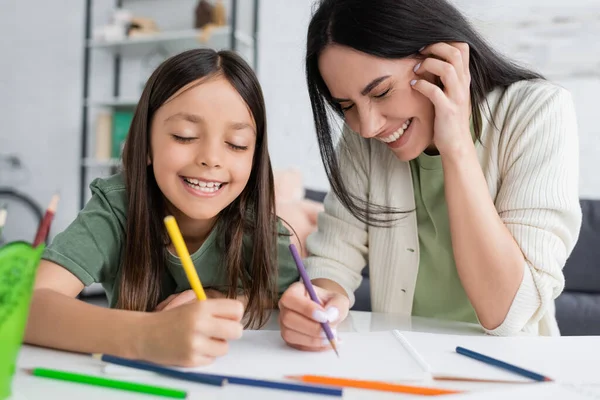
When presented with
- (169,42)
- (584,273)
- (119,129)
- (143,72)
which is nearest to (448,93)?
(584,273)

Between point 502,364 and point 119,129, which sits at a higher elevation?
point 119,129

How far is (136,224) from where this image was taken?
0.84m

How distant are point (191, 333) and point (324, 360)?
0.14 m

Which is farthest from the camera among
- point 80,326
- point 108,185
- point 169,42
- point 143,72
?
point 143,72

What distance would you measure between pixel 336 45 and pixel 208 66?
0.70 ft

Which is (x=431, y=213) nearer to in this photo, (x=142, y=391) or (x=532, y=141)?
(x=532, y=141)

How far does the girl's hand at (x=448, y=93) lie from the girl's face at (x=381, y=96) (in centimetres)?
3

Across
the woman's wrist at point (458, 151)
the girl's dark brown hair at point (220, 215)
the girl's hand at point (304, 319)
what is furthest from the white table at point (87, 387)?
the woman's wrist at point (458, 151)

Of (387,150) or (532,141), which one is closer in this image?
(532,141)

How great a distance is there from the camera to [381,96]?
0.82 m

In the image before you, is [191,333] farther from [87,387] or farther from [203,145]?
[203,145]

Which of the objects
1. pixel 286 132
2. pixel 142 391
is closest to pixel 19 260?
pixel 142 391

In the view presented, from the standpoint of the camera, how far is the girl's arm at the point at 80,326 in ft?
1.66

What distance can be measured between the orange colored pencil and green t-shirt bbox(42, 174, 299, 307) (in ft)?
1.37
